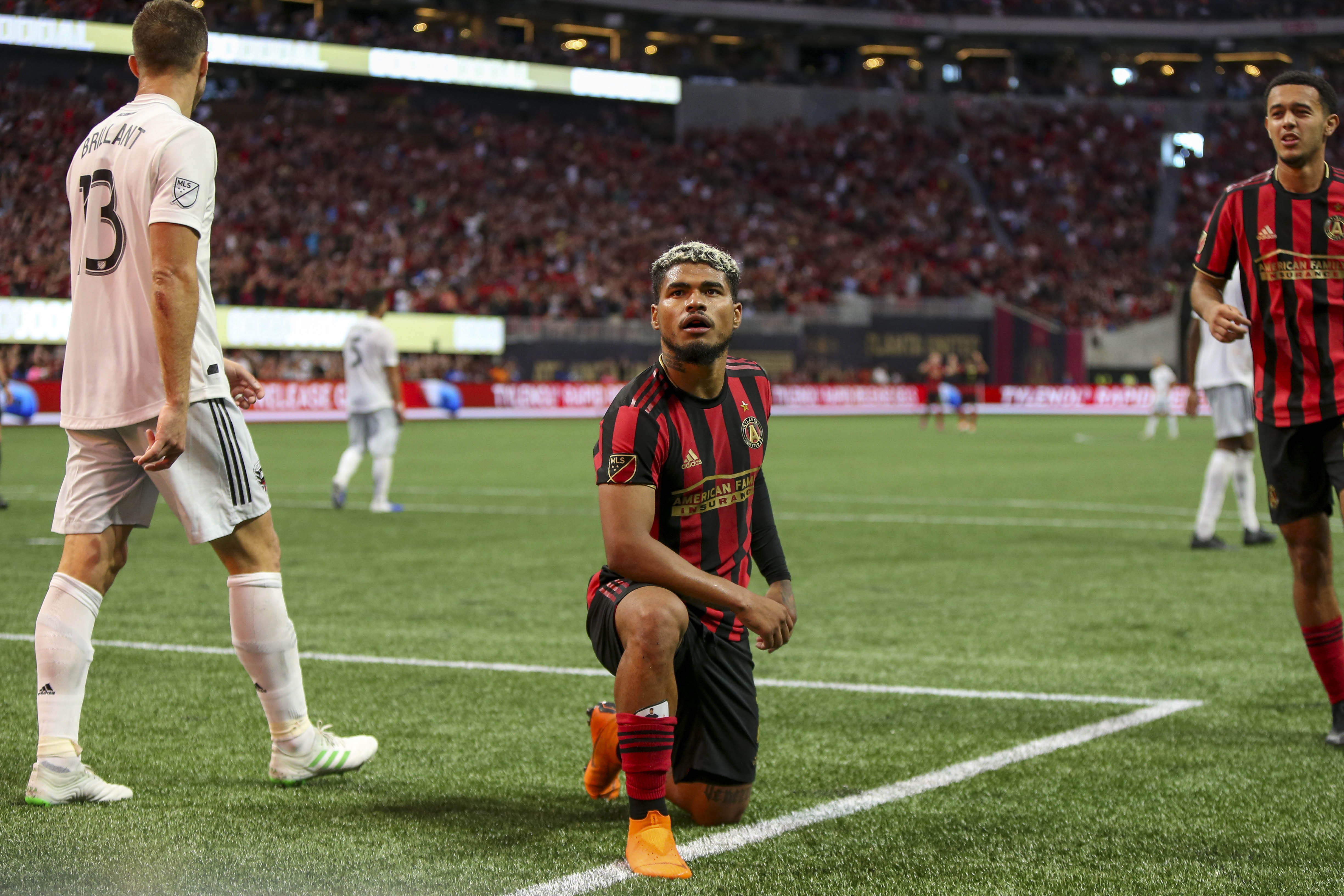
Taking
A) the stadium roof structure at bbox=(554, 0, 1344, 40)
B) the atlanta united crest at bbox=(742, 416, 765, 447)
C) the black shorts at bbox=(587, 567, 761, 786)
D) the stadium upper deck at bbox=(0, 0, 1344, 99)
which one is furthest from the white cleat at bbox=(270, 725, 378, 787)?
the stadium roof structure at bbox=(554, 0, 1344, 40)

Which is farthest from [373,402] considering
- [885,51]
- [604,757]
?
[885,51]

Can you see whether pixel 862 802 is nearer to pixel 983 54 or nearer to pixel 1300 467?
pixel 1300 467

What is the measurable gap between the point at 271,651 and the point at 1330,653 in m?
3.53

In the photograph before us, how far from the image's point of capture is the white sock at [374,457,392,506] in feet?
43.3

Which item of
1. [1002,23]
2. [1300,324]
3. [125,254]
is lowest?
[1300,324]

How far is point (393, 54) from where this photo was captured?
46031mm

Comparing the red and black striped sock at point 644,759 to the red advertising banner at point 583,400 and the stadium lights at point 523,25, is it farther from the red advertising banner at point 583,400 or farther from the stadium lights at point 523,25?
the stadium lights at point 523,25

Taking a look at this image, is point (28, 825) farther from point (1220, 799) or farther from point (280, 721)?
point (1220, 799)

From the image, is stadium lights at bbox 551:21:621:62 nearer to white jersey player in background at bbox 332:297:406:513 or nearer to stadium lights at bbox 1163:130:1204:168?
stadium lights at bbox 1163:130:1204:168

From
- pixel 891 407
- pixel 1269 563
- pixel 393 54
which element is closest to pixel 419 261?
pixel 393 54

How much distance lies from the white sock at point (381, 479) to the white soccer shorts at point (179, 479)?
9299 mm

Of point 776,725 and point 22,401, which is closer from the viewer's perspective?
point 776,725

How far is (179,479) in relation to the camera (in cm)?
378

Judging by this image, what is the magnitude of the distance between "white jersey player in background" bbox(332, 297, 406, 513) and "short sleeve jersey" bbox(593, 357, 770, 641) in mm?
9610
